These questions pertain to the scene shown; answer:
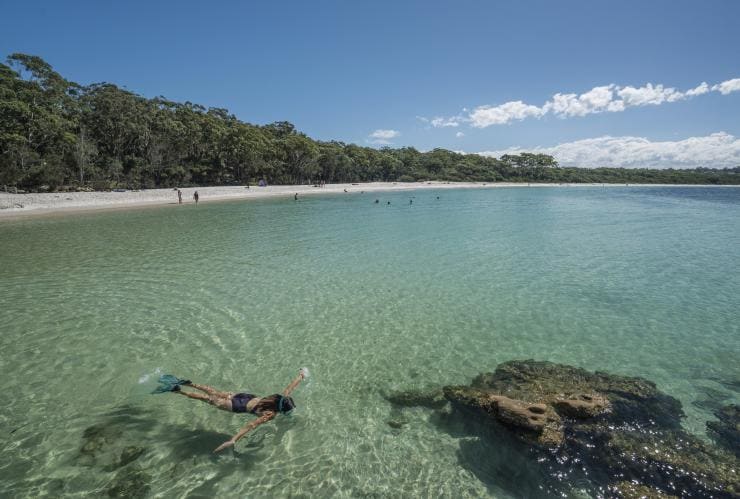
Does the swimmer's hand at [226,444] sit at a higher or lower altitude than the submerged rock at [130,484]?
higher

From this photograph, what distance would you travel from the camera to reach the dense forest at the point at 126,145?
42.8 metres

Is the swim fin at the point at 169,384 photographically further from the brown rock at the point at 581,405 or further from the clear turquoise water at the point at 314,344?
the brown rock at the point at 581,405

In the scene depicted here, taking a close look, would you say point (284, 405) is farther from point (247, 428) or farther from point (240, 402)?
point (240, 402)

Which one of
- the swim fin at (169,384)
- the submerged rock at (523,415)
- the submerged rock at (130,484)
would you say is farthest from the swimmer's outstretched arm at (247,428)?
the submerged rock at (523,415)

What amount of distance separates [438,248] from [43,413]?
677 inches

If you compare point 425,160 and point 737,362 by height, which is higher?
point 425,160

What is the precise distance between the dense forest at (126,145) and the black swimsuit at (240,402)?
5135cm

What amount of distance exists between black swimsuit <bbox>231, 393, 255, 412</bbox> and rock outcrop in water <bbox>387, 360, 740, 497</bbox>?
2796mm

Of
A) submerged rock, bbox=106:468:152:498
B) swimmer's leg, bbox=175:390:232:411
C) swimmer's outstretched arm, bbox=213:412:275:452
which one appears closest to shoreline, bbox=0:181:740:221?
swimmer's leg, bbox=175:390:232:411

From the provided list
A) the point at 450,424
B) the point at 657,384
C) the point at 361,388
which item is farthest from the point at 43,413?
the point at 657,384

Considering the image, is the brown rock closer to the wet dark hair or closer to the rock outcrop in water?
the rock outcrop in water

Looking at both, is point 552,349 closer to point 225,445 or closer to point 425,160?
point 225,445

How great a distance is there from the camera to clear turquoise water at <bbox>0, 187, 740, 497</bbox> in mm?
5102

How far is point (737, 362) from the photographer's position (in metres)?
7.88
